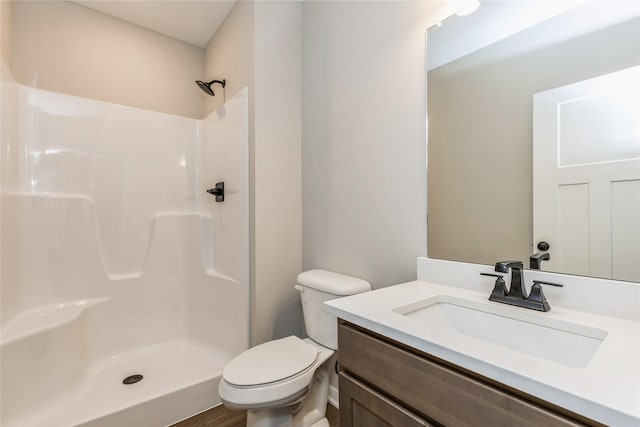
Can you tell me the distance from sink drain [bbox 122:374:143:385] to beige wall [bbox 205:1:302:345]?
77 centimetres

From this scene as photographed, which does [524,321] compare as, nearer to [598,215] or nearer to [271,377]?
[598,215]

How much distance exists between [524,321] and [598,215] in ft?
1.26

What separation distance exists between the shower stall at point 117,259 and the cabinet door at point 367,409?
100cm

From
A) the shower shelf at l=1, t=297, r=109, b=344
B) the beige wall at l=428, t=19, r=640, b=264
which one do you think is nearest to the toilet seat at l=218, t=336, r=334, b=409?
the beige wall at l=428, t=19, r=640, b=264

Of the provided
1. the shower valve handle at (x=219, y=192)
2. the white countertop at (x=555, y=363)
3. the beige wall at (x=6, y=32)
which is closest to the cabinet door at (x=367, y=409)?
the white countertop at (x=555, y=363)

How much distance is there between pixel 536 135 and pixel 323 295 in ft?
3.62

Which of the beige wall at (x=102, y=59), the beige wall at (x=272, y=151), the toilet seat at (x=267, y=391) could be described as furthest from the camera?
the beige wall at (x=102, y=59)

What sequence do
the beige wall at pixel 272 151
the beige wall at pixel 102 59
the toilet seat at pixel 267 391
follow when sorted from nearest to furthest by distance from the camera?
the toilet seat at pixel 267 391 → the beige wall at pixel 272 151 → the beige wall at pixel 102 59

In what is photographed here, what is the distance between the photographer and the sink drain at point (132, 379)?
1.74m

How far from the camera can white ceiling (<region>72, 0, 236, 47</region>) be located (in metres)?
2.03

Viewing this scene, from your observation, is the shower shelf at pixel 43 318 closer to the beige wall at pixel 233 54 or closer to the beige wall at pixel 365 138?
the beige wall at pixel 365 138

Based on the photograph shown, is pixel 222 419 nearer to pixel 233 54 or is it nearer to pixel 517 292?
pixel 517 292

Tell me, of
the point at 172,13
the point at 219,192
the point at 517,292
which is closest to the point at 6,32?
the point at 172,13

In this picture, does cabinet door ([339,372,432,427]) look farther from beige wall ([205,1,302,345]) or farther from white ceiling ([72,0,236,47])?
white ceiling ([72,0,236,47])
